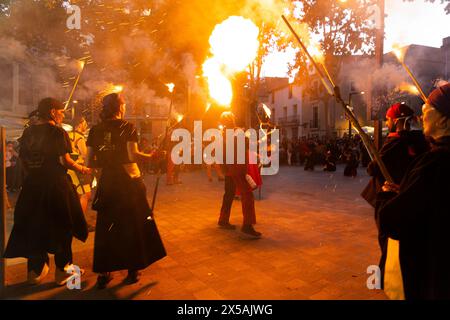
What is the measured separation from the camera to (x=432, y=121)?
5.88 feet

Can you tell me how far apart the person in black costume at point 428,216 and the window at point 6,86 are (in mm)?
20200

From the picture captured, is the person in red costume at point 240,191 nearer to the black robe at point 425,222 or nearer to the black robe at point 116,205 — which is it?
the black robe at point 116,205

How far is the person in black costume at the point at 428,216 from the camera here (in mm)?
1635

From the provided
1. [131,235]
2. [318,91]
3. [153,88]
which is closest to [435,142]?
[131,235]

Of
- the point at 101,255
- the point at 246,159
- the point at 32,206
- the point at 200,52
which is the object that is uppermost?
the point at 200,52

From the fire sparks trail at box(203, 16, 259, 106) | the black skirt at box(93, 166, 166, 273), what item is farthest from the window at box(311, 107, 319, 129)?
the black skirt at box(93, 166, 166, 273)

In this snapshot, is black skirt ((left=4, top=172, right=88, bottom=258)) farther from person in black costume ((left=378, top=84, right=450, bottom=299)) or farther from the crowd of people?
the crowd of people

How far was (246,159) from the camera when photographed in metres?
5.20

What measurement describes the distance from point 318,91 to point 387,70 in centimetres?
2346

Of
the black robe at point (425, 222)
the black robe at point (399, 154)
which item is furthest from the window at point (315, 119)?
the black robe at point (425, 222)

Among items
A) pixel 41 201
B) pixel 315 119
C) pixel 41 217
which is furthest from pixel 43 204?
pixel 315 119

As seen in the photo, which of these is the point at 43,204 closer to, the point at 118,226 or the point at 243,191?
the point at 118,226

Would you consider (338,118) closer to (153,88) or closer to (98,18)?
(153,88)

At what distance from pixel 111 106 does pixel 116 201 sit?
1.07 metres
